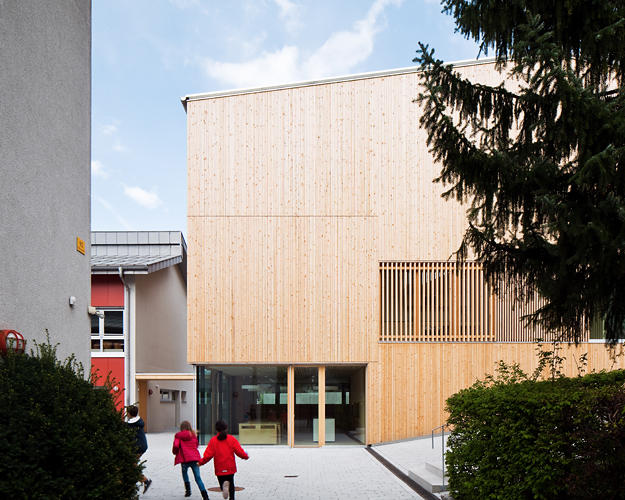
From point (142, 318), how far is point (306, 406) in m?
8.87

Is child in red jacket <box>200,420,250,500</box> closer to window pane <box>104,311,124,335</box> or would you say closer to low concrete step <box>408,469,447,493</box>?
low concrete step <box>408,469,447,493</box>

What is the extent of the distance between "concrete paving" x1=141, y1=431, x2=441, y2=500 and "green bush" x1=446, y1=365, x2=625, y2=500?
288 cm

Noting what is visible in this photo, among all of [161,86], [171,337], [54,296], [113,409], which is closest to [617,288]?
[113,409]

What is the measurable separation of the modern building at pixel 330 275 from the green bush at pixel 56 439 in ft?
42.2

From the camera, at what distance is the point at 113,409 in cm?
659

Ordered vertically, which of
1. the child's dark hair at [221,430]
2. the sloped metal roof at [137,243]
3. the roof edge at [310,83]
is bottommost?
the child's dark hair at [221,430]

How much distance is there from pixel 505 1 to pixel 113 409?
660cm

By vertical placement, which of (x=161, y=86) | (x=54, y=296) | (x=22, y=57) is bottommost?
(x=54, y=296)

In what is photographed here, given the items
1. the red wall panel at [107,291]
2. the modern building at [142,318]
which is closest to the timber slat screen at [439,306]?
the modern building at [142,318]

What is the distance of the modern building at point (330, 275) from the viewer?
1920cm

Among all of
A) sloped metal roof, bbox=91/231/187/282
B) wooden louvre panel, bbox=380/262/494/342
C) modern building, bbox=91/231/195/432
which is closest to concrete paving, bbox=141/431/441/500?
wooden louvre panel, bbox=380/262/494/342

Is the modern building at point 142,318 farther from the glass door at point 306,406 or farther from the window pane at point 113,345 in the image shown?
the glass door at point 306,406

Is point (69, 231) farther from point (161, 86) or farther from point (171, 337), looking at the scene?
point (161, 86)

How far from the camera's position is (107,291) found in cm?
2416
